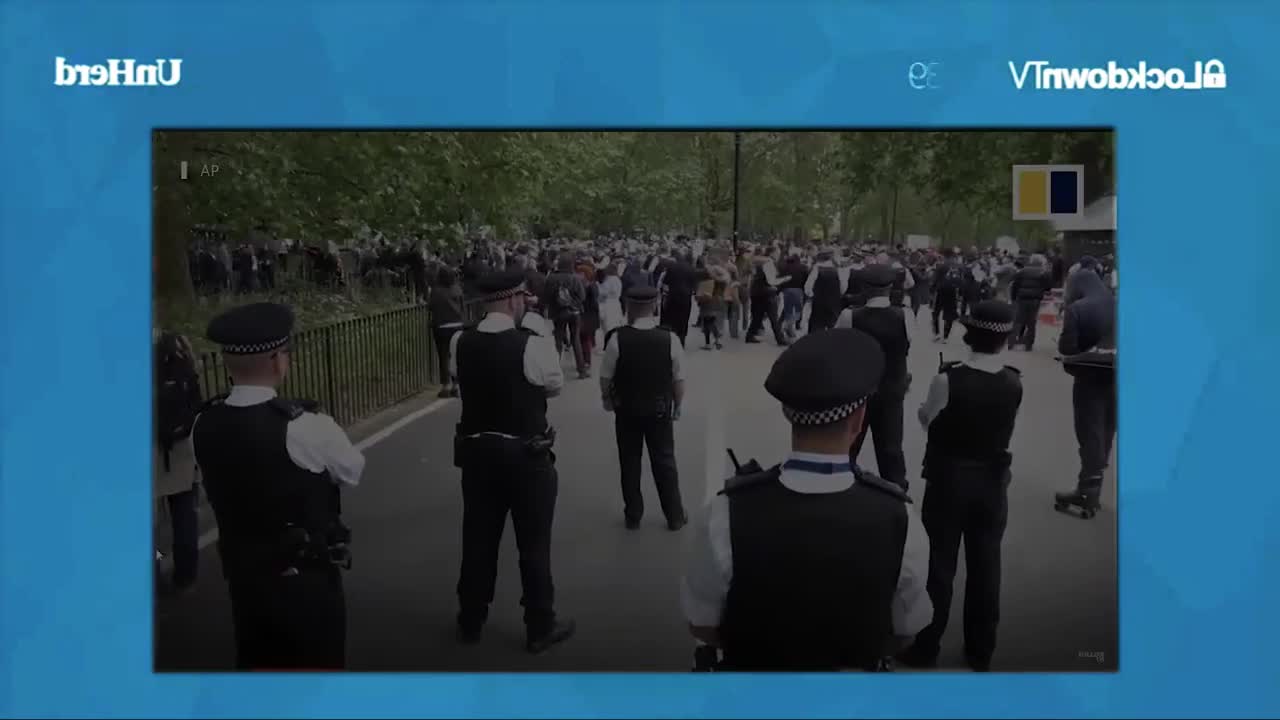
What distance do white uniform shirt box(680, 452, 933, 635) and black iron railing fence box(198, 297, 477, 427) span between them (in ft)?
5.86

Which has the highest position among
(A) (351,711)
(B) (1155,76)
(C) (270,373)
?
(B) (1155,76)

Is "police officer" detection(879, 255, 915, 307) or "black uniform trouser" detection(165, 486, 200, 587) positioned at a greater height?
"police officer" detection(879, 255, 915, 307)

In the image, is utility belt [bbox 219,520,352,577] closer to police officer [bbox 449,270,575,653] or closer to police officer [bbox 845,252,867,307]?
police officer [bbox 449,270,575,653]

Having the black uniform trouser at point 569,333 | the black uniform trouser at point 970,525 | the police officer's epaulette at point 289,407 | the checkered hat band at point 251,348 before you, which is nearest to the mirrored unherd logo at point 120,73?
the checkered hat band at point 251,348

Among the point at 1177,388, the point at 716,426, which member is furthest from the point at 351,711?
the point at 1177,388

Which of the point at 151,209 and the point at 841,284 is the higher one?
the point at 151,209

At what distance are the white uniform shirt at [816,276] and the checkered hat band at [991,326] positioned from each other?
1.75ft

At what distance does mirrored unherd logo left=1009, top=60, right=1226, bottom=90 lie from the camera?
→ 4.30 metres

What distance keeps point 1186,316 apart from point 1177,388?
29 cm

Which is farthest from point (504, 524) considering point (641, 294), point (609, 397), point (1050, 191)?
point (1050, 191)

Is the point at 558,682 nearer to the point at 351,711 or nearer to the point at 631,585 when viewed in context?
the point at 631,585

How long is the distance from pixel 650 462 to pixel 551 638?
0.82m

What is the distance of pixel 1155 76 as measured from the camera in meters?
4.34

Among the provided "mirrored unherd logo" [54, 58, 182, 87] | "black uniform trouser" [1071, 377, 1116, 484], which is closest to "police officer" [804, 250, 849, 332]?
"black uniform trouser" [1071, 377, 1116, 484]
